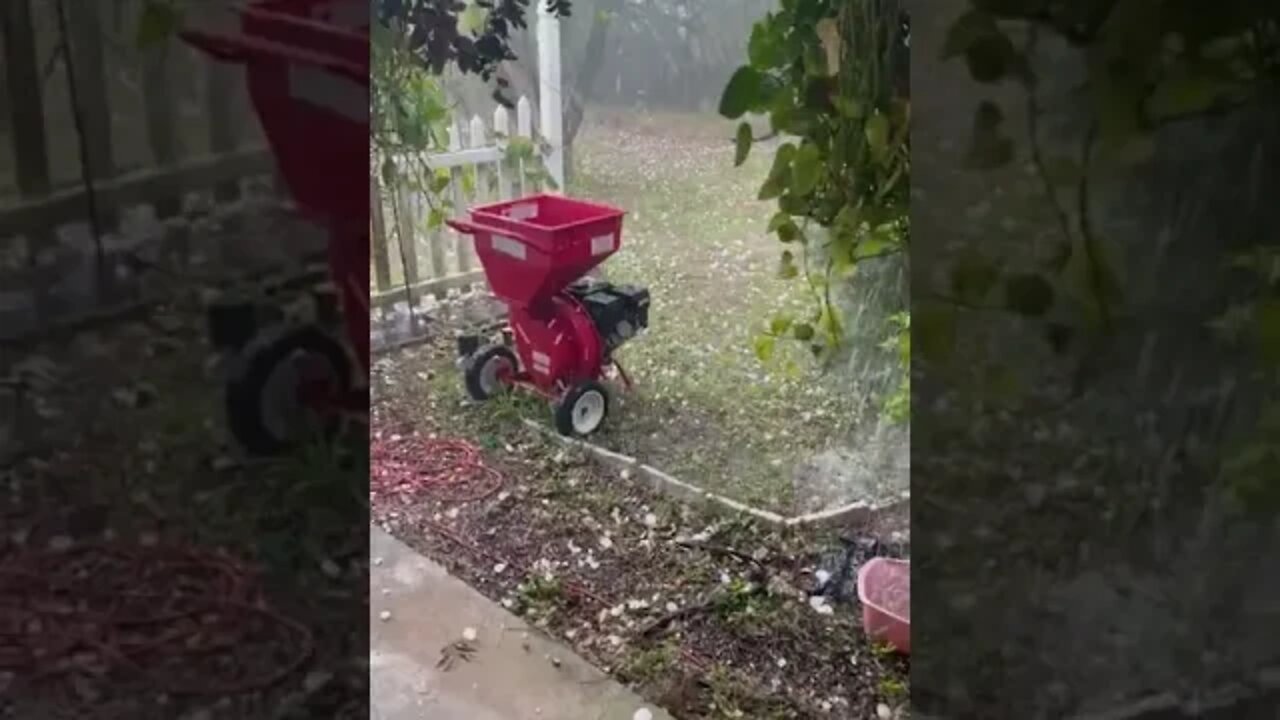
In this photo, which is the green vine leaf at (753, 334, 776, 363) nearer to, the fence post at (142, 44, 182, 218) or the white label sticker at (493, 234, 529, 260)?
the white label sticker at (493, 234, 529, 260)

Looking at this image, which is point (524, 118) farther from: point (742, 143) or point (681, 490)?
point (681, 490)

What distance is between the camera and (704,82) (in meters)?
1.20

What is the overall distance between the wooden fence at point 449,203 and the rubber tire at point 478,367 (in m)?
0.07

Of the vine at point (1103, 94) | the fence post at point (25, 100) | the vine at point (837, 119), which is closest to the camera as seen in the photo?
the fence post at point (25, 100)

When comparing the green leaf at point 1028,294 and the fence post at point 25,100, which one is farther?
the green leaf at point 1028,294

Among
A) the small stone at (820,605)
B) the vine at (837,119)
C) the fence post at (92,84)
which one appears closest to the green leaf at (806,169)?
the vine at (837,119)

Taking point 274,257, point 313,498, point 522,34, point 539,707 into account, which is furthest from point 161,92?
point 539,707

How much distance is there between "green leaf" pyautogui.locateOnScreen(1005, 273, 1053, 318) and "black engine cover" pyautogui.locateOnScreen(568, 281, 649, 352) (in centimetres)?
51

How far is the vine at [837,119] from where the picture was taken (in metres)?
0.99

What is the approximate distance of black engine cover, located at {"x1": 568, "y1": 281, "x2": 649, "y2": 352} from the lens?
1.35m

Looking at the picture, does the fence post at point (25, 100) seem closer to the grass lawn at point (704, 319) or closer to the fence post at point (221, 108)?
the fence post at point (221, 108)

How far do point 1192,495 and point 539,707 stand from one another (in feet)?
1.95

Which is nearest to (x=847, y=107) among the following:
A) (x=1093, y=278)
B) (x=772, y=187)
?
(x=772, y=187)

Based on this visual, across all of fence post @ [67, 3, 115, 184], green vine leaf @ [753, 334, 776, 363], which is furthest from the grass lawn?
fence post @ [67, 3, 115, 184]
